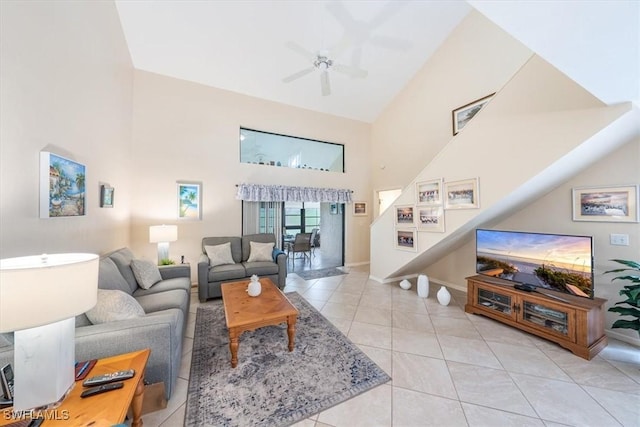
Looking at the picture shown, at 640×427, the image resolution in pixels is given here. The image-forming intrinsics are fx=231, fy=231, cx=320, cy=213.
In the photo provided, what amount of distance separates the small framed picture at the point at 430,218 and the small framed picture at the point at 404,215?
0.48 feet

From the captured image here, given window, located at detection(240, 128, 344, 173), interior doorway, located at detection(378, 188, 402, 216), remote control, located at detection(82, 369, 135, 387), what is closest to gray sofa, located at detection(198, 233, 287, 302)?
window, located at detection(240, 128, 344, 173)

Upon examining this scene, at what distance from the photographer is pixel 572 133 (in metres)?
2.02

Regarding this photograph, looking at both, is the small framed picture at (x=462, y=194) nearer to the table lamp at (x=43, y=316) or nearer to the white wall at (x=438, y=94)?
the white wall at (x=438, y=94)

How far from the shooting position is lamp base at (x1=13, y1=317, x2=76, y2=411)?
0.98 m

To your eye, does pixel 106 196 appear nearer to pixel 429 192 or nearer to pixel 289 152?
pixel 289 152

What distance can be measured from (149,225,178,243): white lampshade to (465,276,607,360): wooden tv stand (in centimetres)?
450

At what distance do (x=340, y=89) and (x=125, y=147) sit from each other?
13.5ft

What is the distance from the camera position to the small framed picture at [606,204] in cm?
233

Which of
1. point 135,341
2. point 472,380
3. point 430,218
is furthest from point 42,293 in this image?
point 430,218

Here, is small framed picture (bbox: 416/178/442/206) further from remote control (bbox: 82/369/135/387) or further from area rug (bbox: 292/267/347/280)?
remote control (bbox: 82/369/135/387)

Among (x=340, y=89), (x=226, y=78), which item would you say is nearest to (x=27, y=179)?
(x=226, y=78)

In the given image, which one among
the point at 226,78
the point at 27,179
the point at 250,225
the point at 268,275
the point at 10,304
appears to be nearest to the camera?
the point at 10,304

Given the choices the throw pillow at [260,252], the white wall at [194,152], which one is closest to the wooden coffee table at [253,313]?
the throw pillow at [260,252]

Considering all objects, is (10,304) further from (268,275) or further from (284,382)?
(268,275)
